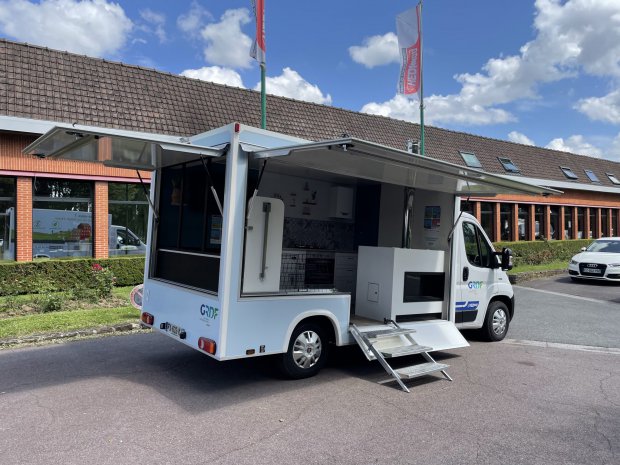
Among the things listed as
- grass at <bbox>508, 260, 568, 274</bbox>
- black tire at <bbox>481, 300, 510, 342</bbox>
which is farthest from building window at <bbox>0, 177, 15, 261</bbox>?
grass at <bbox>508, 260, 568, 274</bbox>

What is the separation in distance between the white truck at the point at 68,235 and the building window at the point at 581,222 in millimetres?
24730

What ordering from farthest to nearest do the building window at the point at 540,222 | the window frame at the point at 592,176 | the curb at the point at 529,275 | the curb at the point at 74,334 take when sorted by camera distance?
the window frame at the point at 592,176 < the building window at the point at 540,222 < the curb at the point at 529,275 < the curb at the point at 74,334

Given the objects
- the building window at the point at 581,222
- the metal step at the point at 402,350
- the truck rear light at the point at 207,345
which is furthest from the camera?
the building window at the point at 581,222

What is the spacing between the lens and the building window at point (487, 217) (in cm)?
2347

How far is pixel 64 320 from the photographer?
850 centimetres

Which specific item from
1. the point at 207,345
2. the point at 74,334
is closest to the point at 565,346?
the point at 207,345

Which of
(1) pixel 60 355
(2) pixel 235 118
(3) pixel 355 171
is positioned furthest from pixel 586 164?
(1) pixel 60 355

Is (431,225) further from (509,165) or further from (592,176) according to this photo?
(592,176)

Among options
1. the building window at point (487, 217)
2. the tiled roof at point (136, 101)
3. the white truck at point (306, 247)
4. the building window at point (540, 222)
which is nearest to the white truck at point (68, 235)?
the tiled roof at point (136, 101)

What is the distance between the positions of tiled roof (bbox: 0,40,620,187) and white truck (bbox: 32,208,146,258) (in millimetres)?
2519

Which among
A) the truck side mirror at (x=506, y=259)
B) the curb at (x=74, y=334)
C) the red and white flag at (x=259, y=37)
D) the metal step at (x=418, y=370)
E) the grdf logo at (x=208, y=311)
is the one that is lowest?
the curb at (x=74, y=334)

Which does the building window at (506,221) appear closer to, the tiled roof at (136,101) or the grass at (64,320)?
the tiled roof at (136,101)

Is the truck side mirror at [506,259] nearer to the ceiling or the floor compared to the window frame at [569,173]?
nearer to the floor

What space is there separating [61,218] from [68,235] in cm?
48
